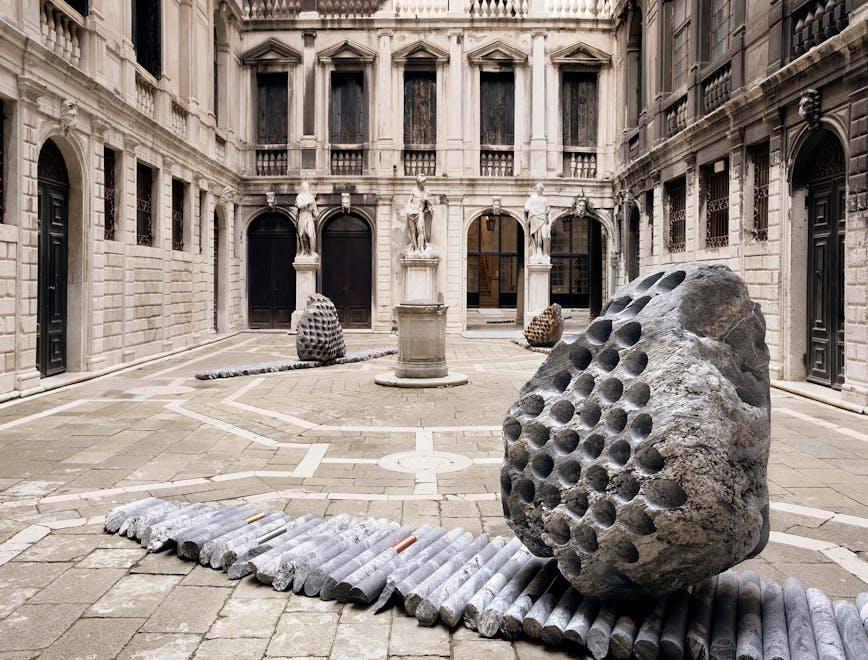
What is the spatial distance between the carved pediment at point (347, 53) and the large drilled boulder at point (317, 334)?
1186cm

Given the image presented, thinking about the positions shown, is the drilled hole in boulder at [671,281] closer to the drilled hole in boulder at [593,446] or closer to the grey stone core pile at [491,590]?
the drilled hole in boulder at [593,446]

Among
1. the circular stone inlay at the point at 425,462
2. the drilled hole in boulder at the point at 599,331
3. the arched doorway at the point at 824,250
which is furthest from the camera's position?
the arched doorway at the point at 824,250

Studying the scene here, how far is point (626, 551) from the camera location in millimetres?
3174

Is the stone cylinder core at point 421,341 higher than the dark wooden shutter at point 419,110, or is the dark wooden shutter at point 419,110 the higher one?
the dark wooden shutter at point 419,110

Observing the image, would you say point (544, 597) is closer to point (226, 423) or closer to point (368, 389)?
point (226, 423)

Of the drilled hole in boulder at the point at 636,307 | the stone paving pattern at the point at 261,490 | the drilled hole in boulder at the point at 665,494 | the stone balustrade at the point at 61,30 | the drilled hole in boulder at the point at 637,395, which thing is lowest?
the stone paving pattern at the point at 261,490

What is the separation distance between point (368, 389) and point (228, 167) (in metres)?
12.7

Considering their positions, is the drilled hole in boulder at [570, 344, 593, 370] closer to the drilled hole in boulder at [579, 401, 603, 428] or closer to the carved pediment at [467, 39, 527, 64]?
the drilled hole in boulder at [579, 401, 603, 428]

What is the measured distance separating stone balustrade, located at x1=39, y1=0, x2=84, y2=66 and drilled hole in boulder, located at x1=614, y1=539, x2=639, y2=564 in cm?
1102

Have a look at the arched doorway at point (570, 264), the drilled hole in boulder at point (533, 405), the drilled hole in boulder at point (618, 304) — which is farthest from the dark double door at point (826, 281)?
the arched doorway at point (570, 264)

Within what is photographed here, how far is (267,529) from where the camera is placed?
15.2 ft

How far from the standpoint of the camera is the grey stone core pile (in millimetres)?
3162

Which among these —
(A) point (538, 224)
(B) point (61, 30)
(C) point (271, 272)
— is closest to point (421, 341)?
(B) point (61, 30)

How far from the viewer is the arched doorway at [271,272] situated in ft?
77.6
